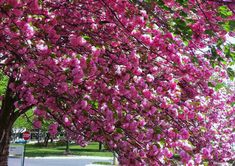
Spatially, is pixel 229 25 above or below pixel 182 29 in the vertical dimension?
above

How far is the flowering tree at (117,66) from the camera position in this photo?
498 centimetres

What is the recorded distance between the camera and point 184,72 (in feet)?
20.1

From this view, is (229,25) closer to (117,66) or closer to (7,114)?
(117,66)

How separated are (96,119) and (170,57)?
1312mm

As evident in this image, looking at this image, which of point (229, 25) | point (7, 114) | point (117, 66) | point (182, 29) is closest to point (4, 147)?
point (7, 114)

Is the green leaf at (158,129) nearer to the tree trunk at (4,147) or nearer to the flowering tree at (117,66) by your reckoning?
the flowering tree at (117,66)

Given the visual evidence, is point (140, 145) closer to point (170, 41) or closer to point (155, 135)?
point (155, 135)

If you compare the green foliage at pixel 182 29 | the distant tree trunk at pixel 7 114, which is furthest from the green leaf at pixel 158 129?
the distant tree trunk at pixel 7 114

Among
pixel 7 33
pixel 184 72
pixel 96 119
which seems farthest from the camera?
pixel 184 72

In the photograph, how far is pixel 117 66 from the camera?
17.7 feet

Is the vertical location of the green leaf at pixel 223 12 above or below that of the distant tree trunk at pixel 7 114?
above

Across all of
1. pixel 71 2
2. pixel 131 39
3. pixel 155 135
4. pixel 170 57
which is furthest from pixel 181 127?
pixel 71 2

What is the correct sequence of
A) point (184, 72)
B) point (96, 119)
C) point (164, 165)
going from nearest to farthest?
point (164, 165) < point (96, 119) < point (184, 72)

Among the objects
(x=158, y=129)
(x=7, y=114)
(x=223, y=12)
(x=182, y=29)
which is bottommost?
(x=7, y=114)
